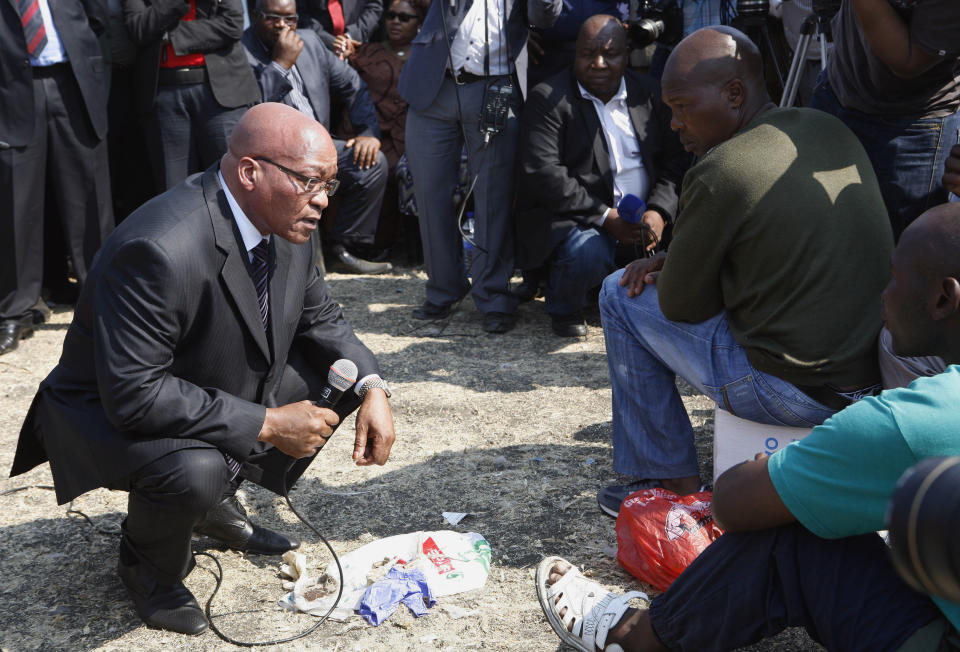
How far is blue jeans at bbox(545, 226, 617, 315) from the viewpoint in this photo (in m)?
5.32

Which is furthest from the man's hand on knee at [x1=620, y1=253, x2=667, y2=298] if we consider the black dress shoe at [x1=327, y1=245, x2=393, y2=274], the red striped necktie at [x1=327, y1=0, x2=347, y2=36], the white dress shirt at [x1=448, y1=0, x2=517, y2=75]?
the red striped necktie at [x1=327, y1=0, x2=347, y2=36]

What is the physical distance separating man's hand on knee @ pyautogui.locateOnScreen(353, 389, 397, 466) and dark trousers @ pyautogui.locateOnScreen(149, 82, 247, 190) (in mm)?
3321

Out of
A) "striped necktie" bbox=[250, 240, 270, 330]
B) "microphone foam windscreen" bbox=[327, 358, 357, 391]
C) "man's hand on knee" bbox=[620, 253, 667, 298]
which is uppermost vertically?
"striped necktie" bbox=[250, 240, 270, 330]

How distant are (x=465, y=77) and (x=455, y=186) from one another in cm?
A: 64

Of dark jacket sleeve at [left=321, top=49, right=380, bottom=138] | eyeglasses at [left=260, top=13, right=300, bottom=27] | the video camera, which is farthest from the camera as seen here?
dark jacket sleeve at [left=321, top=49, right=380, bottom=138]

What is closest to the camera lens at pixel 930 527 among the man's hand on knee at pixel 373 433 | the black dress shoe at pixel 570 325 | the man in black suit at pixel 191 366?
the man in black suit at pixel 191 366

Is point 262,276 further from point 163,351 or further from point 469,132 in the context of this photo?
point 469,132

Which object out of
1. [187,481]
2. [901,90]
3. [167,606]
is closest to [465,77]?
[901,90]

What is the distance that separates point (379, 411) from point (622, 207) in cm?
190

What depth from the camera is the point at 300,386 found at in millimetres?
3203

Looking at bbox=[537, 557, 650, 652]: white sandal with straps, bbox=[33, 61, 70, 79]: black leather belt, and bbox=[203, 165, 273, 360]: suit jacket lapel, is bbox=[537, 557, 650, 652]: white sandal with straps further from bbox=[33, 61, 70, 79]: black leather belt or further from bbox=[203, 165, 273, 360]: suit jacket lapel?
bbox=[33, 61, 70, 79]: black leather belt

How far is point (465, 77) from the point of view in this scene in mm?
5402

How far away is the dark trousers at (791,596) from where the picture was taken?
2029mm

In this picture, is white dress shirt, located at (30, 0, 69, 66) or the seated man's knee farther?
white dress shirt, located at (30, 0, 69, 66)
